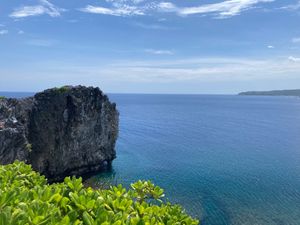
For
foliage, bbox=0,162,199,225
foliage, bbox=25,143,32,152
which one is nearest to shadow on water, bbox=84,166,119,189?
foliage, bbox=25,143,32,152

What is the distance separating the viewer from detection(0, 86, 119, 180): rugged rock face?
4534 centimetres

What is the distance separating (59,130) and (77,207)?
5002 centimetres

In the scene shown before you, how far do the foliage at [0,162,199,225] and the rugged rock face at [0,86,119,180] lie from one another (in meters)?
37.5

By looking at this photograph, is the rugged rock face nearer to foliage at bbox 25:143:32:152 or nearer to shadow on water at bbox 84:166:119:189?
foliage at bbox 25:143:32:152

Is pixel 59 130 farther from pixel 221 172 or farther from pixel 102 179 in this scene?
pixel 221 172

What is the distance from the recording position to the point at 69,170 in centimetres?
5744

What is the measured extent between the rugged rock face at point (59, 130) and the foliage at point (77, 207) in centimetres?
3751

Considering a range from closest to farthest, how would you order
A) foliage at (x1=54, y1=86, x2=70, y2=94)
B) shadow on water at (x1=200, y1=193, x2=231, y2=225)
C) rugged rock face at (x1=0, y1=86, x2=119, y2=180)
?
shadow on water at (x1=200, y1=193, x2=231, y2=225), rugged rock face at (x1=0, y1=86, x2=119, y2=180), foliage at (x1=54, y1=86, x2=70, y2=94)

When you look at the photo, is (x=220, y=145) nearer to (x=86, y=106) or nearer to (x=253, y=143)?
(x=253, y=143)

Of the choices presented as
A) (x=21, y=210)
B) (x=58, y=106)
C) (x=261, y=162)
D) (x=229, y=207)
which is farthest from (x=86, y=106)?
(x=21, y=210)

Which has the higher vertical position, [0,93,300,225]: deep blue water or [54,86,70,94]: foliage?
[54,86,70,94]: foliage

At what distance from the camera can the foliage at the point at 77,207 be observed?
609 centimetres

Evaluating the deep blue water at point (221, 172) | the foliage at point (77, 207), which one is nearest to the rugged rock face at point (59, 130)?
the deep blue water at point (221, 172)

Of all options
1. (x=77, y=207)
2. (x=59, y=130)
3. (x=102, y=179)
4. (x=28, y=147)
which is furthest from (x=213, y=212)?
(x=77, y=207)
